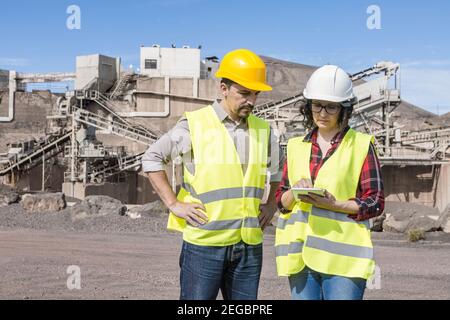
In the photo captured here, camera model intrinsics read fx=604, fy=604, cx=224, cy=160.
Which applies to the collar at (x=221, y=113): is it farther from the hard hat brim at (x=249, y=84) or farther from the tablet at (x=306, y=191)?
the tablet at (x=306, y=191)

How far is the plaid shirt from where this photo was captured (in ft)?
11.5

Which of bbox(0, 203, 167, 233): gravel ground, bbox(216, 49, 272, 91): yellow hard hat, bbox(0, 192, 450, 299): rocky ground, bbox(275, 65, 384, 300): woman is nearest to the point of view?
bbox(275, 65, 384, 300): woman

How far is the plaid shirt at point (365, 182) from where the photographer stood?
3520mm

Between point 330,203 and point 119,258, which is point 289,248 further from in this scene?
point 119,258

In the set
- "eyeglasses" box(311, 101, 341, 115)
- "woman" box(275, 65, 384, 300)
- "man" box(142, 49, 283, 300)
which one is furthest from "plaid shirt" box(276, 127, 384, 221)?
"man" box(142, 49, 283, 300)

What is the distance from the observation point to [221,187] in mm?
3686

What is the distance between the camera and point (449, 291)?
9.03 metres

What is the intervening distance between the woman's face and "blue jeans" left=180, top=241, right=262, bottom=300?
0.86 meters

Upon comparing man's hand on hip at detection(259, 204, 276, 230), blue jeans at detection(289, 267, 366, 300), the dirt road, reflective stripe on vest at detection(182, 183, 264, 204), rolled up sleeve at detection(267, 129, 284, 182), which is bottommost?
the dirt road

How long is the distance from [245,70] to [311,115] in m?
→ 0.52

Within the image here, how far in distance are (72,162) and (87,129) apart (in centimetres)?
265

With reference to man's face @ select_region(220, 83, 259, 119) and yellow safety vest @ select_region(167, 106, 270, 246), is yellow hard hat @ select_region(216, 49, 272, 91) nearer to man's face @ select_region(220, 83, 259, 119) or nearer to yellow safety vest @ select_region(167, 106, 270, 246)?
man's face @ select_region(220, 83, 259, 119)

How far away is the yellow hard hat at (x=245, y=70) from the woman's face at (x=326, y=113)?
346 mm
